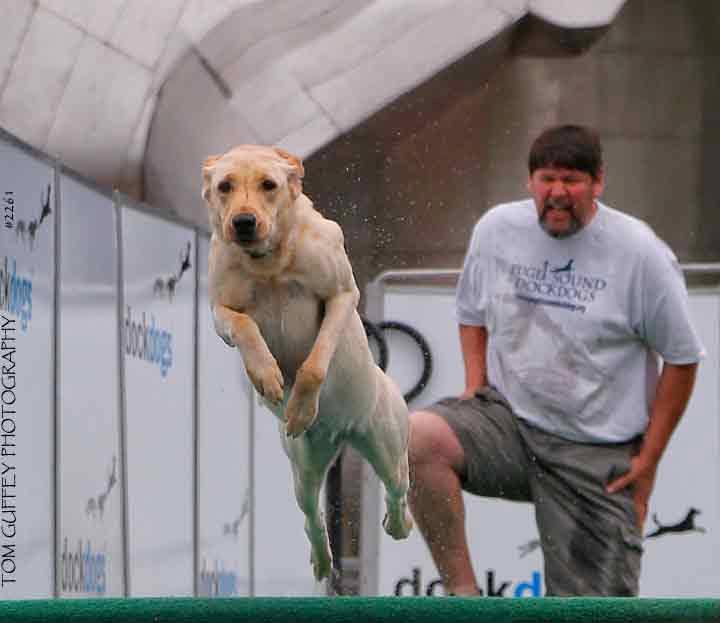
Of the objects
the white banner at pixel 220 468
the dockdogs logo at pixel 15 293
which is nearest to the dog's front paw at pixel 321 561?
the white banner at pixel 220 468

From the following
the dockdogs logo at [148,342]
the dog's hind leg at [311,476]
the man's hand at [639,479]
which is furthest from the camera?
the man's hand at [639,479]

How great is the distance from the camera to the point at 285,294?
1.42 metres

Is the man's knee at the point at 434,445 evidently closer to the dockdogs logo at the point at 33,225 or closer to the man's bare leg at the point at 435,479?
the man's bare leg at the point at 435,479

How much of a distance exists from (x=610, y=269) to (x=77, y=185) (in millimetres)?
864

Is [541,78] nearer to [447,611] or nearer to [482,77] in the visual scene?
[482,77]

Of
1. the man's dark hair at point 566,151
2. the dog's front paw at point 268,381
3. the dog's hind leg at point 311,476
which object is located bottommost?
the dog's hind leg at point 311,476

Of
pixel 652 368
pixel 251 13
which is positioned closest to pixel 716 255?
pixel 652 368

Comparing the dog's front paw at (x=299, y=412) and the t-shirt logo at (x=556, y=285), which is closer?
the dog's front paw at (x=299, y=412)

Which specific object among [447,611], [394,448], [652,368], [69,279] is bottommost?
[447,611]

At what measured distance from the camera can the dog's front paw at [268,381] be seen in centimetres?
133

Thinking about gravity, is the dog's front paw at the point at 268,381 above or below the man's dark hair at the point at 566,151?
below

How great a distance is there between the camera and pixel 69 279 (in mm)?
2574

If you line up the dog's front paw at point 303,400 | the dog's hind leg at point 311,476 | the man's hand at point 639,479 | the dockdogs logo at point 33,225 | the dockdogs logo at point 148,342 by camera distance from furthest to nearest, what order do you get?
1. the man's hand at point 639,479
2. the dockdogs logo at point 148,342
3. the dockdogs logo at point 33,225
4. the dog's hind leg at point 311,476
5. the dog's front paw at point 303,400

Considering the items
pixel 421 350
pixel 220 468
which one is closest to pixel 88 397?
pixel 220 468
